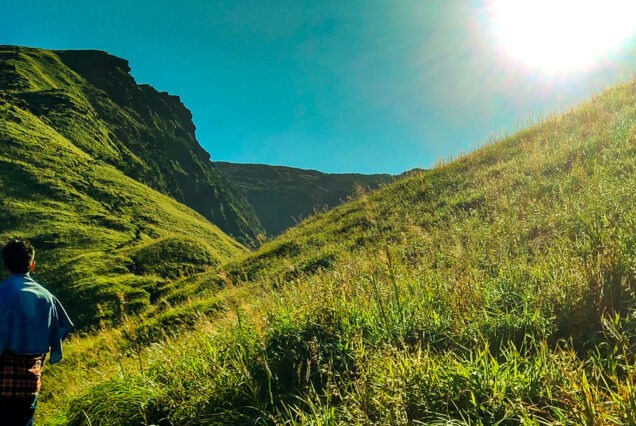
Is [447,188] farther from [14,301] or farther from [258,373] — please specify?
[14,301]

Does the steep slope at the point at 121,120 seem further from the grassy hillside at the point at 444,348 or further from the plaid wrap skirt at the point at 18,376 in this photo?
the grassy hillside at the point at 444,348

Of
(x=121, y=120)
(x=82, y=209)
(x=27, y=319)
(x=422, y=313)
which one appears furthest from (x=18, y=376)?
(x=121, y=120)

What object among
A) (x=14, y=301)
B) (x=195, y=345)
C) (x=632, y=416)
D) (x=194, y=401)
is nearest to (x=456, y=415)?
(x=632, y=416)

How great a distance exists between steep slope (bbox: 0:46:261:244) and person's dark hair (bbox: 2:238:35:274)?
70700 millimetres

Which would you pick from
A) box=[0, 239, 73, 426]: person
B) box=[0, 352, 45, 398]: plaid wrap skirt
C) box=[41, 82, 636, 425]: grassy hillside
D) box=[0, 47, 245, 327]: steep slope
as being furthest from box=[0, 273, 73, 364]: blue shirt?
box=[0, 47, 245, 327]: steep slope

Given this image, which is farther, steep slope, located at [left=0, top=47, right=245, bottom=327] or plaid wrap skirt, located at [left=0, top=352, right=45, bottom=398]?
steep slope, located at [left=0, top=47, right=245, bottom=327]

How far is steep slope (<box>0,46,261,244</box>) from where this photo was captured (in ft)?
240

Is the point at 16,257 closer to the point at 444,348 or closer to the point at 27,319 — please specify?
the point at 27,319

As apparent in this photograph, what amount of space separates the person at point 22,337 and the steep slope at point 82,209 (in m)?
1.99

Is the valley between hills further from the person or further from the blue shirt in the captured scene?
the blue shirt

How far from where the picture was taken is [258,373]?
4.91 meters

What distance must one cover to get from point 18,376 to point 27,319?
70 centimetres

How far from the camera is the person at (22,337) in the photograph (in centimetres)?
507

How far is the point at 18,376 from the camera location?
16.9ft
